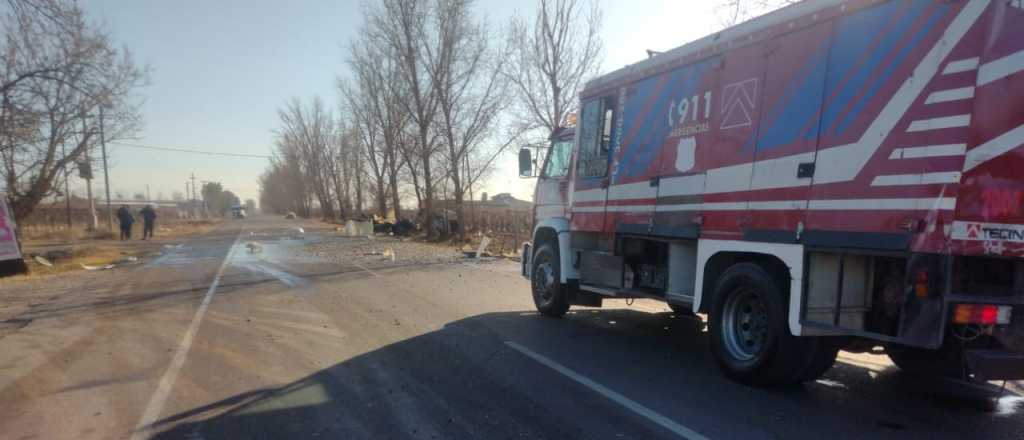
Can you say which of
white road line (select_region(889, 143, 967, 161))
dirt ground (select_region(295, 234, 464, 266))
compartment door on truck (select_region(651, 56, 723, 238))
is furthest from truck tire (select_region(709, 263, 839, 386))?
dirt ground (select_region(295, 234, 464, 266))

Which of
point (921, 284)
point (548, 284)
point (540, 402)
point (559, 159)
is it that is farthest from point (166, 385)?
point (921, 284)

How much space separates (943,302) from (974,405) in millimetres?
1559

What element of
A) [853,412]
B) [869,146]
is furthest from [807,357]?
[869,146]

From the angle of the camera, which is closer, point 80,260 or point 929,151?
point 929,151

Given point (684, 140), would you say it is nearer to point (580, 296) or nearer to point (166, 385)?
point (580, 296)

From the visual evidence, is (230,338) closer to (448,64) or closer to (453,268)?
(453,268)

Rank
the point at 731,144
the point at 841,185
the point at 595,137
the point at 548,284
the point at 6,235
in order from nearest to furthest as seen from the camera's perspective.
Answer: the point at 841,185, the point at 731,144, the point at 595,137, the point at 548,284, the point at 6,235

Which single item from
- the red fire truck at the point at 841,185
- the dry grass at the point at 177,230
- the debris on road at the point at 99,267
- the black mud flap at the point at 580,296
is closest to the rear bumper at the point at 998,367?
the red fire truck at the point at 841,185

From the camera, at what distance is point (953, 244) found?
3.70 m

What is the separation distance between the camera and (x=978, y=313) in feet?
12.3

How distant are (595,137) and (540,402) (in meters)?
3.92

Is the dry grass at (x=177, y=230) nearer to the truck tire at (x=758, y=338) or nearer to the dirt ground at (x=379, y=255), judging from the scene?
the dirt ground at (x=379, y=255)

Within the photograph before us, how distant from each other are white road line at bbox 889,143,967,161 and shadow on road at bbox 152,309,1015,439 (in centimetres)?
187

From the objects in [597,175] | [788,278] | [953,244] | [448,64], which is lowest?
[788,278]
